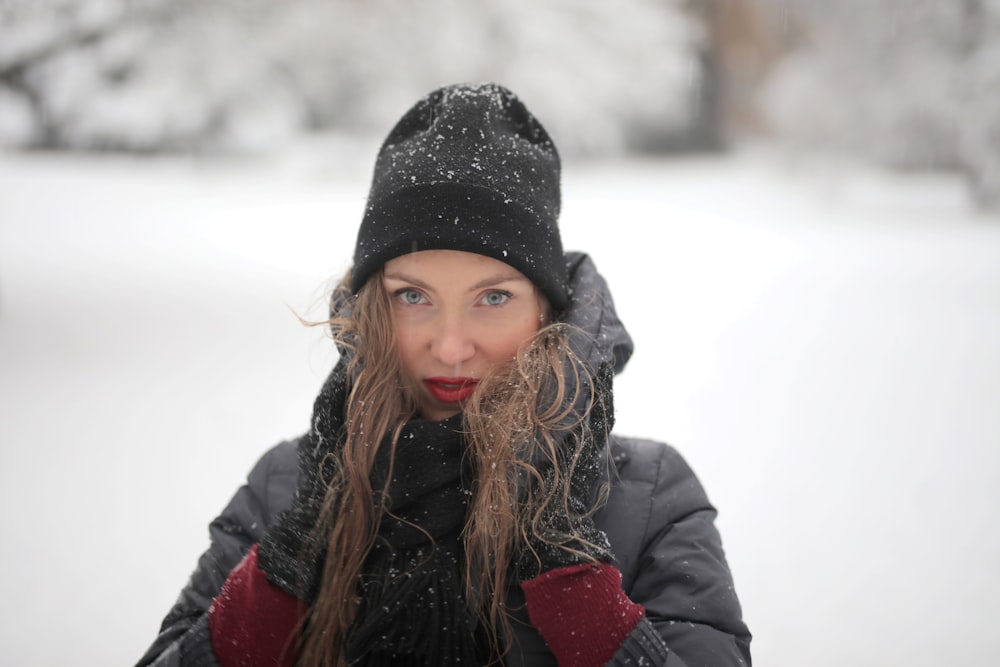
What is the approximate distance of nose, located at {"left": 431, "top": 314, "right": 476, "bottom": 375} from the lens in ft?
4.30

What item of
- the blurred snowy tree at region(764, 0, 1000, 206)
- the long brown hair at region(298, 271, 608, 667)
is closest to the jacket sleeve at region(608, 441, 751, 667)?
the long brown hair at region(298, 271, 608, 667)

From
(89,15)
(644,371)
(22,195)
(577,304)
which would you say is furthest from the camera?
(22,195)

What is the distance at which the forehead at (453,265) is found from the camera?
51.8 inches

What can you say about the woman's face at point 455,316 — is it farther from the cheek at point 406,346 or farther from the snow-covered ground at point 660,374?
the snow-covered ground at point 660,374

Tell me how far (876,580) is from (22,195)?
7.31m

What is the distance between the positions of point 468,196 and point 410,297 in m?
0.22

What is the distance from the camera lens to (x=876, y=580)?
8.19 feet

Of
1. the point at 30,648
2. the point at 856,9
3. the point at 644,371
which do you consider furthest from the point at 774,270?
the point at 30,648

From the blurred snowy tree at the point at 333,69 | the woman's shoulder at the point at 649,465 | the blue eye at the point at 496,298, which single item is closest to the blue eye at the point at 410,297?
the blue eye at the point at 496,298

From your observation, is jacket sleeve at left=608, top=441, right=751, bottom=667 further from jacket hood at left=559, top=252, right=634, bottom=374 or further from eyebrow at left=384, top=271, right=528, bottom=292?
eyebrow at left=384, top=271, right=528, bottom=292

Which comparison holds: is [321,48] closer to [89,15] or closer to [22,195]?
[89,15]

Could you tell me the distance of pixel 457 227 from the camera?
1289 mm

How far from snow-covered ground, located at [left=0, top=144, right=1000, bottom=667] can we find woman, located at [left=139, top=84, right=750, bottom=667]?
1.31 ft

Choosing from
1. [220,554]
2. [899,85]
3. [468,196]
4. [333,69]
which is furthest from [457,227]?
[899,85]
